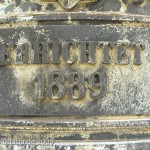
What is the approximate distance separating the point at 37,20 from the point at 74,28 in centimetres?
27

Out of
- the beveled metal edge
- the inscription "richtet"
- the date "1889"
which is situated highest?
the beveled metal edge

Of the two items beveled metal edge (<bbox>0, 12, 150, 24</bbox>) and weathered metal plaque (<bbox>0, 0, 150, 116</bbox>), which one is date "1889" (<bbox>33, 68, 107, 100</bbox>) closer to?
weathered metal plaque (<bbox>0, 0, 150, 116</bbox>)

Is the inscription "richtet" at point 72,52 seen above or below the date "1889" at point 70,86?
above

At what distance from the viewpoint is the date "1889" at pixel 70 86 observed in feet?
11.8

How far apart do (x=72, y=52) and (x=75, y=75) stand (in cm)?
16

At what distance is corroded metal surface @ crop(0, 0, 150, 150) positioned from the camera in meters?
3.61

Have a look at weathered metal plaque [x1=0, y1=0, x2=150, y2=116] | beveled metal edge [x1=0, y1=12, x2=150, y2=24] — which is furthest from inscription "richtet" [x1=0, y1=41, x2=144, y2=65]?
beveled metal edge [x1=0, y1=12, x2=150, y2=24]

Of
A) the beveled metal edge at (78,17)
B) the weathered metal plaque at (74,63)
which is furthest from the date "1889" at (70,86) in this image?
the beveled metal edge at (78,17)

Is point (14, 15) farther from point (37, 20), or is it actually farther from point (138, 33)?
point (138, 33)

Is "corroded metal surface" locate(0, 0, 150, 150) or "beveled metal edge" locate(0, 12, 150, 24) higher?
"beveled metal edge" locate(0, 12, 150, 24)

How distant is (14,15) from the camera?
12.3 ft

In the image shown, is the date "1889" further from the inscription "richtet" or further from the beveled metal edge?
the beveled metal edge

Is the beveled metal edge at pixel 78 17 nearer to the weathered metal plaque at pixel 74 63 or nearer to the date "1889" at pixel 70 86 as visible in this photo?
the weathered metal plaque at pixel 74 63

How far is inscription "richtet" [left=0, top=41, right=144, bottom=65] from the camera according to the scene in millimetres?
3645
